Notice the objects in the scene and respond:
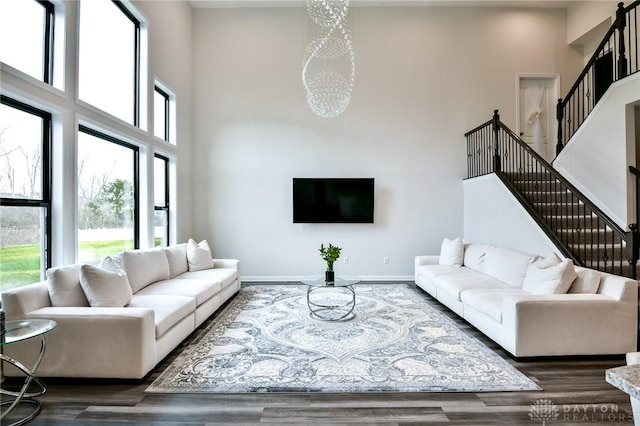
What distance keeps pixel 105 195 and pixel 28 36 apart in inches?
71.6

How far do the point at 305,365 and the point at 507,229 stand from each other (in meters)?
3.89

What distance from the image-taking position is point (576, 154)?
5.43 meters

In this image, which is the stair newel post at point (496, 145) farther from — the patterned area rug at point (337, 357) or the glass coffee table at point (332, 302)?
the glass coffee table at point (332, 302)

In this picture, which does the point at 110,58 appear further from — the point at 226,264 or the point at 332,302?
the point at 332,302

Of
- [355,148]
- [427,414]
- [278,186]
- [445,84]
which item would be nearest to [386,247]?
[355,148]

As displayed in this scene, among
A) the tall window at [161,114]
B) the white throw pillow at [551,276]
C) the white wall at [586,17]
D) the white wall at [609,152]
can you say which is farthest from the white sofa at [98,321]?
the white wall at [586,17]

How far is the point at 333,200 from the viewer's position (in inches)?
251

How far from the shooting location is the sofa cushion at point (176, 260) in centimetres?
467

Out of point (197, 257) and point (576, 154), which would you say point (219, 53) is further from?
point (576, 154)

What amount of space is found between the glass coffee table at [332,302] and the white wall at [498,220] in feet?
8.07

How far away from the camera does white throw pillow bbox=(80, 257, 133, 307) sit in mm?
2834

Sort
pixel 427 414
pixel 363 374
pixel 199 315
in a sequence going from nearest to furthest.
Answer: pixel 427 414, pixel 363 374, pixel 199 315

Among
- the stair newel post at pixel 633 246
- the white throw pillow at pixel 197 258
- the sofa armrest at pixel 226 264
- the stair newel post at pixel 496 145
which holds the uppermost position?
the stair newel post at pixel 496 145

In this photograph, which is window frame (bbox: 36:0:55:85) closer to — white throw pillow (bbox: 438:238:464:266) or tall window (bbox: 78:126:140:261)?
tall window (bbox: 78:126:140:261)
